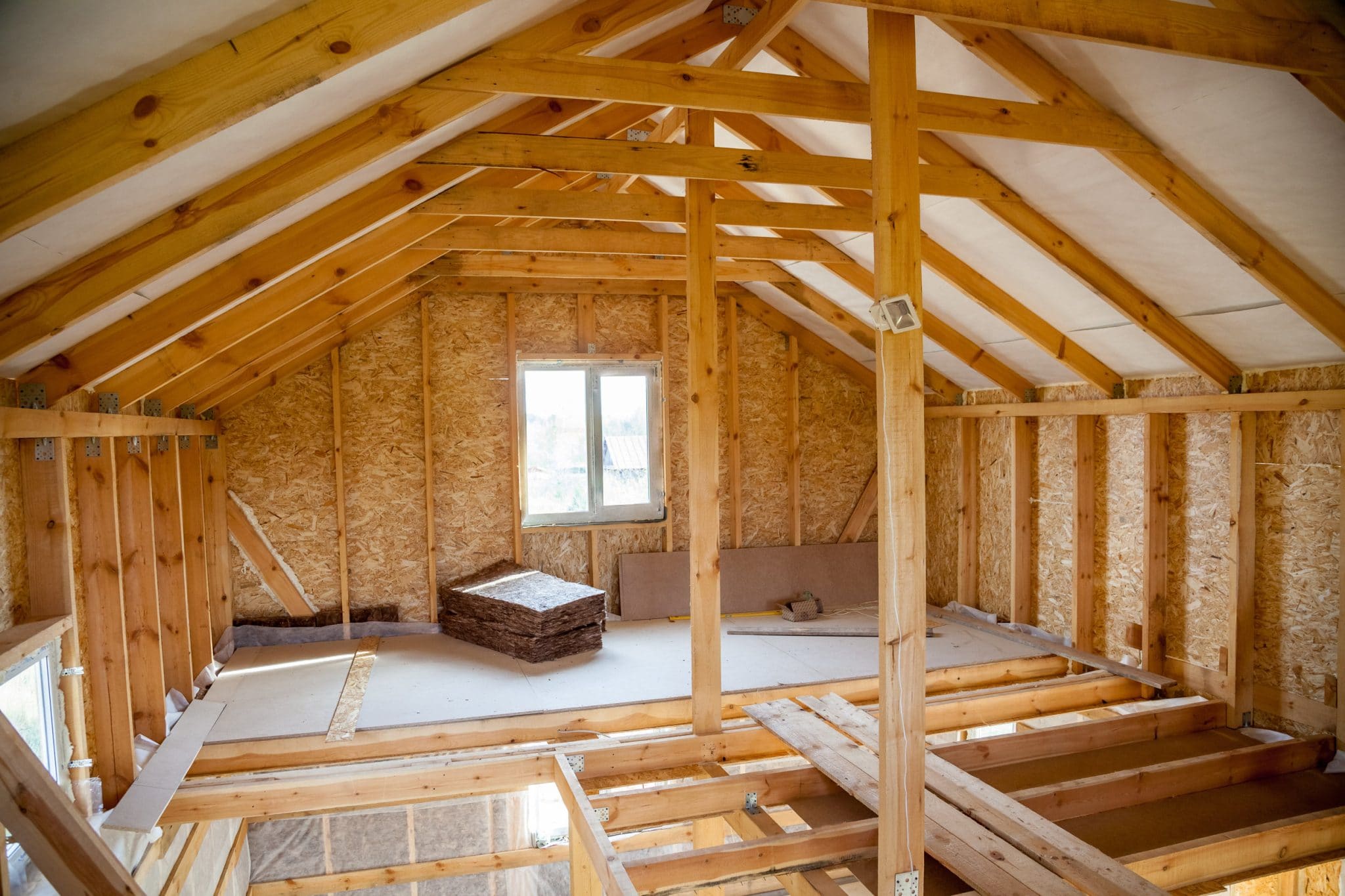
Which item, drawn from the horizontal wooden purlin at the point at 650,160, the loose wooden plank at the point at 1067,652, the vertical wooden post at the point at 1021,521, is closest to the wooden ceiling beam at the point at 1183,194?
the horizontal wooden purlin at the point at 650,160

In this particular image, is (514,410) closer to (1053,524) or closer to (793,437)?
(793,437)

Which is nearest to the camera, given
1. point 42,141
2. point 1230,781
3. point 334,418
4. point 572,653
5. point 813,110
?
point 42,141

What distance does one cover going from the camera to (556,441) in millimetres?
7227

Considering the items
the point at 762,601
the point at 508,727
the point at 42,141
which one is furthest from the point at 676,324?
the point at 42,141

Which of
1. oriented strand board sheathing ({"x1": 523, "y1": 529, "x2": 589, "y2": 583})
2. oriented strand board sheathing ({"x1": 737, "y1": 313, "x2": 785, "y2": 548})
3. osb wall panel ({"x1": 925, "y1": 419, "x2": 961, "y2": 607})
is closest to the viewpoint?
oriented strand board sheathing ({"x1": 523, "y1": 529, "x2": 589, "y2": 583})

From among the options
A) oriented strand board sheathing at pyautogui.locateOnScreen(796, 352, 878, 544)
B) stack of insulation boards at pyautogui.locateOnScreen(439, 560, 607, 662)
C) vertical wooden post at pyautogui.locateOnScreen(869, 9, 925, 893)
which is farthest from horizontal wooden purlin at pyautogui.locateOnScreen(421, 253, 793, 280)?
vertical wooden post at pyautogui.locateOnScreen(869, 9, 925, 893)

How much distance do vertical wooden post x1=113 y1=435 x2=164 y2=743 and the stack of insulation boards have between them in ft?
7.45

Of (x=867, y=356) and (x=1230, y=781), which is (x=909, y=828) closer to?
(x=1230, y=781)

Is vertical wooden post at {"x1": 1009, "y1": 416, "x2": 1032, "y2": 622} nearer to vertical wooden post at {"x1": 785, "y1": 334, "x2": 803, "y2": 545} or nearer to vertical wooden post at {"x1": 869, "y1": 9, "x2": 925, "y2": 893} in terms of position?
vertical wooden post at {"x1": 785, "y1": 334, "x2": 803, "y2": 545}

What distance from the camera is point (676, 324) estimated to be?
748 centimetres

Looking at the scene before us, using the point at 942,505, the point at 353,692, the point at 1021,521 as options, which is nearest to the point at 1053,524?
the point at 1021,521

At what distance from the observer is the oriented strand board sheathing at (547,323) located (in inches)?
279

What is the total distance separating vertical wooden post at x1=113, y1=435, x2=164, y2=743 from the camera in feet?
13.7

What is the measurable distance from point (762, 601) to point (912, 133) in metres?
5.59
